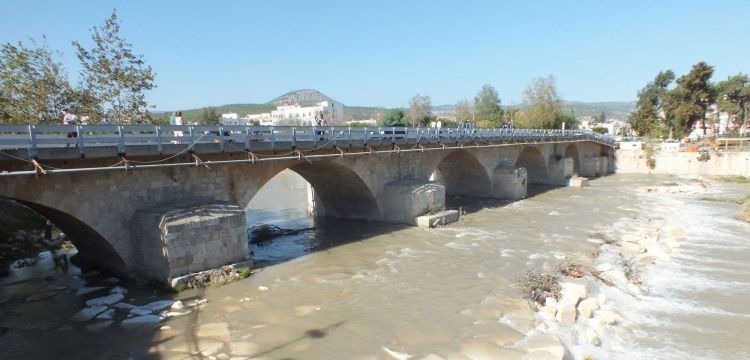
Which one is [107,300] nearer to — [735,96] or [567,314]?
[567,314]

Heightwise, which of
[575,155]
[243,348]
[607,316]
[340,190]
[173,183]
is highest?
[173,183]

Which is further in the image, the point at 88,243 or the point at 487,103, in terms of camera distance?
the point at 487,103

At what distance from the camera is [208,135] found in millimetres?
13852

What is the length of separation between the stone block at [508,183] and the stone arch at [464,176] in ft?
1.58

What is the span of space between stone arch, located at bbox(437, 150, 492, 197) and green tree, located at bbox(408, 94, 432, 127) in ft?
155

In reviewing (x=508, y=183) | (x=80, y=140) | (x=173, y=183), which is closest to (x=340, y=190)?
(x=173, y=183)

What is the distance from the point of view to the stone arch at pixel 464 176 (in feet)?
99.3

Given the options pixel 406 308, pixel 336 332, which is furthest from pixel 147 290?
pixel 406 308

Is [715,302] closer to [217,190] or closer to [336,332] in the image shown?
[336,332]

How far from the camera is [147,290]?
1223cm

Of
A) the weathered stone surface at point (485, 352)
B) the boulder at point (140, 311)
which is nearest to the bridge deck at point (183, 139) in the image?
the boulder at point (140, 311)

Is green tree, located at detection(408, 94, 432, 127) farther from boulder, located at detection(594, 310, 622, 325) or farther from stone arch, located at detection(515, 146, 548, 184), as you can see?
boulder, located at detection(594, 310, 622, 325)

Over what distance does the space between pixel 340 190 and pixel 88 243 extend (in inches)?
459

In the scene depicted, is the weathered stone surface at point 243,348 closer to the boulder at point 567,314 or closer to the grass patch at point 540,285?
the boulder at point 567,314
